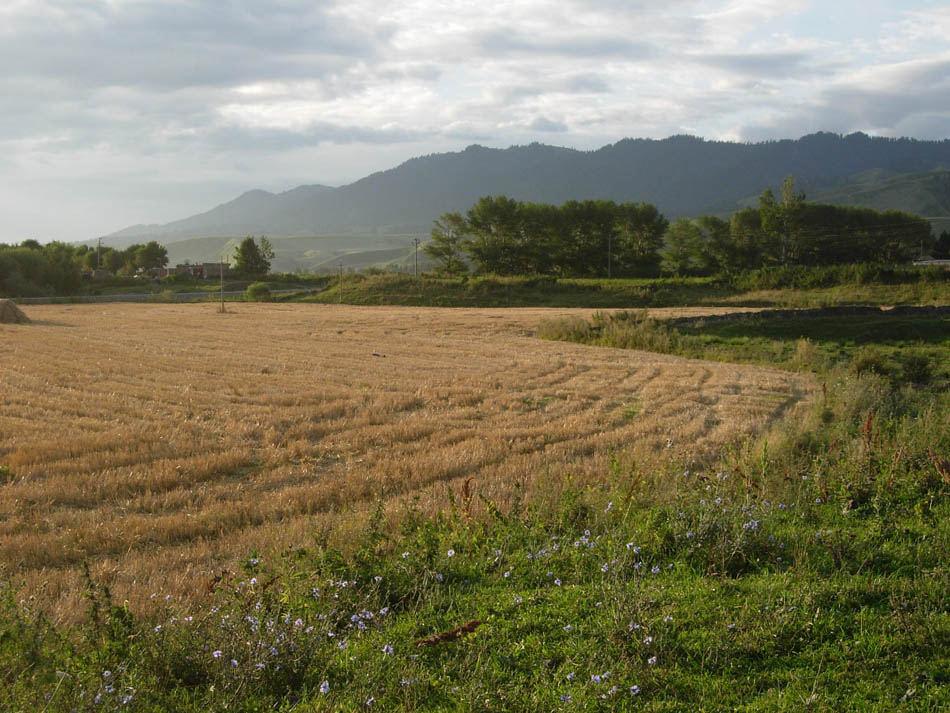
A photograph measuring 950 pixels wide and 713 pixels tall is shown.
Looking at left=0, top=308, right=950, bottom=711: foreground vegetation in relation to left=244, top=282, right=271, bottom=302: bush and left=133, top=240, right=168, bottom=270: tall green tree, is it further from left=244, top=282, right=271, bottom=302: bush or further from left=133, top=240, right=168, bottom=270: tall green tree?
left=133, top=240, right=168, bottom=270: tall green tree

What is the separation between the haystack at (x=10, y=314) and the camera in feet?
125

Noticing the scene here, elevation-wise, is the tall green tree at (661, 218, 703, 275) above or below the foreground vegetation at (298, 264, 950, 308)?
above

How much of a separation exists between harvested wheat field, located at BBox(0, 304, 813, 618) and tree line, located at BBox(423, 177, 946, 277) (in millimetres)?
69919

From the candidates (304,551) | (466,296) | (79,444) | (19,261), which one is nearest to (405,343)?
(79,444)

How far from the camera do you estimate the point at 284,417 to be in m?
14.4

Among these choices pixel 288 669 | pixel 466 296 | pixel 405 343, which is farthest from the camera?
pixel 466 296

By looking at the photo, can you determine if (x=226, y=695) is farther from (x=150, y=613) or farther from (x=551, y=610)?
(x=551, y=610)

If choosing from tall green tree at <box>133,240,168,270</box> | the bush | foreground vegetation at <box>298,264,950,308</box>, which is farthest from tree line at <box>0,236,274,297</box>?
foreground vegetation at <box>298,264,950,308</box>

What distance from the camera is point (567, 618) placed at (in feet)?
16.8

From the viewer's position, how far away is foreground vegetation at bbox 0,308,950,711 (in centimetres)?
424

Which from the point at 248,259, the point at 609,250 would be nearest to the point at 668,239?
the point at 609,250

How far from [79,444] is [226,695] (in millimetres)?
8355

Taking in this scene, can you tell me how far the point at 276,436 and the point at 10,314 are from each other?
33477mm

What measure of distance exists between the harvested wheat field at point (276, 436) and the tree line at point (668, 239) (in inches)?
2753
